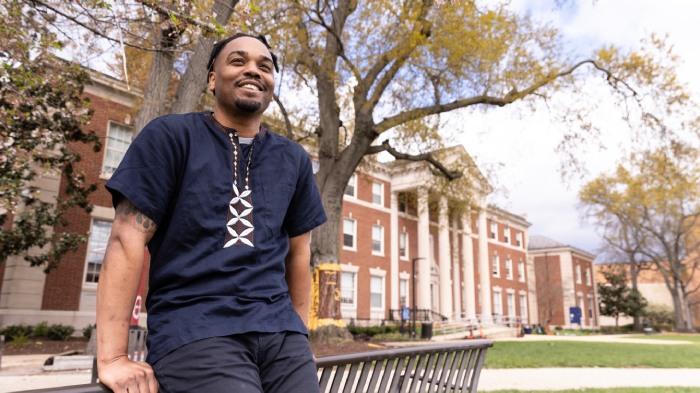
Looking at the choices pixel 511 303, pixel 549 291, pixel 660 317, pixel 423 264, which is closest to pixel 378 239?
pixel 423 264

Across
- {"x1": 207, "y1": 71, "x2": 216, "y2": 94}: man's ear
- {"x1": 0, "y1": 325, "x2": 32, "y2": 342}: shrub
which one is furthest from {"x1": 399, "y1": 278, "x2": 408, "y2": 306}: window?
{"x1": 207, "y1": 71, "x2": 216, "y2": 94}: man's ear

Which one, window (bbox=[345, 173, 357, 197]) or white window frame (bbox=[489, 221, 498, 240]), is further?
white window frame (bbox=[489, 221, 498, 240])

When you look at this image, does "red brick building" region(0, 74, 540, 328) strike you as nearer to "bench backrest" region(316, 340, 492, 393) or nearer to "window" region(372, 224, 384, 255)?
"window" region(372, 224, 384, 255)

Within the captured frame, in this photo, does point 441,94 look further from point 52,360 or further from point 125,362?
point 125,362

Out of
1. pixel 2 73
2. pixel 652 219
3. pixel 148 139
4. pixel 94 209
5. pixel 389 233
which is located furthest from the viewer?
pixel 652 219

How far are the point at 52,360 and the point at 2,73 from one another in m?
6.30

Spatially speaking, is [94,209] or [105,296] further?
[94,209]

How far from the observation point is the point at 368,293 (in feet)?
96.4

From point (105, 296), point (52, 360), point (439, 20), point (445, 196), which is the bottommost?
point (52, 360)

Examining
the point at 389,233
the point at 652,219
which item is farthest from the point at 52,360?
the point at 652,219

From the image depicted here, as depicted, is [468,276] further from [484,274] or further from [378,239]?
A: [378,239]

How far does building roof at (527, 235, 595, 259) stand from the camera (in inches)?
2084

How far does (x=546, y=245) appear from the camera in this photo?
5425 cm

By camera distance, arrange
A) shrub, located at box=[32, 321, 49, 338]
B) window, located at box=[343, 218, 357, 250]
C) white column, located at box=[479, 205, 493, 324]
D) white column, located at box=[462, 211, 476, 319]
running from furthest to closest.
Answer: white column, located at box=[479, 205, 493, 324]
white column, located at box=[462, 211, 476, 319]
window, located at box=[343, 218, 357, 250]
shrub, located at box=[32, 321, 49, 338]
